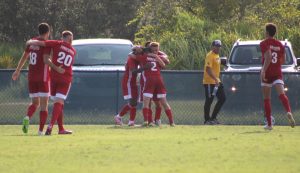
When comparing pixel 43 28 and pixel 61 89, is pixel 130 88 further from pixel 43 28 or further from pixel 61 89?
pixel 43 28

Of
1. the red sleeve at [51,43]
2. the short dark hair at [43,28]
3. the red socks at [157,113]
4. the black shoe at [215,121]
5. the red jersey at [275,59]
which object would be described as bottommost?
the black shoe at [215,121]

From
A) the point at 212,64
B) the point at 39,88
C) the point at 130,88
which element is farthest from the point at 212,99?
the point at 39,88

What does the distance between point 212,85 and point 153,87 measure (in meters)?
2.38

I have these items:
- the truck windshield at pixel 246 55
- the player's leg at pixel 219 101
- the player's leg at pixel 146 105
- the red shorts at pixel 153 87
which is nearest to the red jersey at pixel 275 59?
the red shorts at pixel 153 87

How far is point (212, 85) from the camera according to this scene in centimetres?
2367

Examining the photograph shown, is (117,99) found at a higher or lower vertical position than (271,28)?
lower

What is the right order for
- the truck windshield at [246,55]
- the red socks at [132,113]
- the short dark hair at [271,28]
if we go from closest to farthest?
the short dark hair at [271,28] < the red socks at [132,113] < the truck windshield at [246,55]

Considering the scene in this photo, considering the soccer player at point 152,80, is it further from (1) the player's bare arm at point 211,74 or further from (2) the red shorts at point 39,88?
(2) the red shorts at point 39,88

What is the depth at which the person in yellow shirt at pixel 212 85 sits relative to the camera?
2338 cm

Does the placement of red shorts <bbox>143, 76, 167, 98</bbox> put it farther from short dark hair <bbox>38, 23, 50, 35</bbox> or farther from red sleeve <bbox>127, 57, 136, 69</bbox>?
short dark hair <bbox>38, 23, 50, 35</bbox>

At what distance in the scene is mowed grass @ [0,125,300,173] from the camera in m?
12.7

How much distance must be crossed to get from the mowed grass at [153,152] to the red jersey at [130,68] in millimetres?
3095

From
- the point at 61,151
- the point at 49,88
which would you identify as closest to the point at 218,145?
the point at 61,151

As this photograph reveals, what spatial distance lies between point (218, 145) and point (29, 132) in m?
5.30
